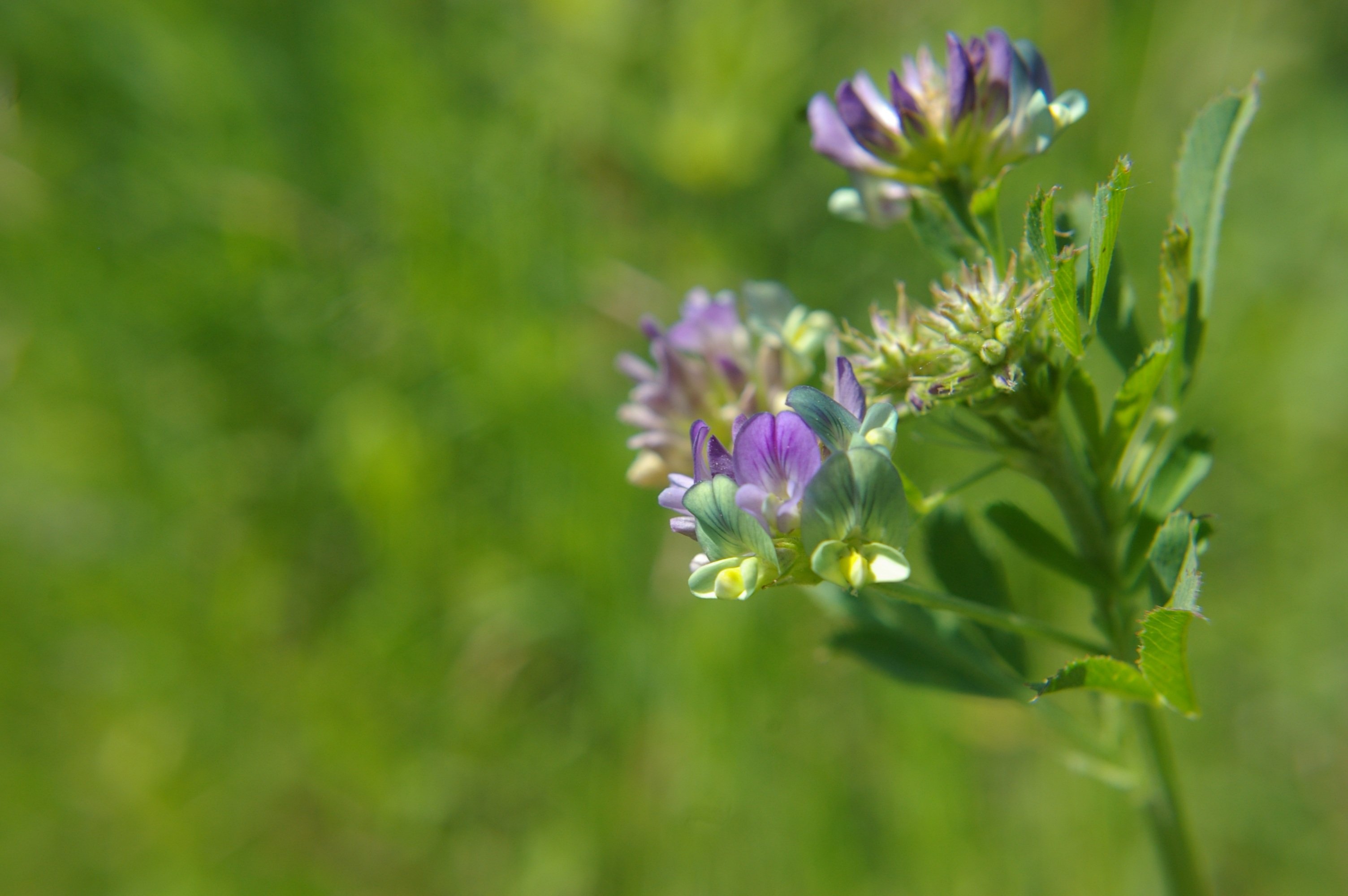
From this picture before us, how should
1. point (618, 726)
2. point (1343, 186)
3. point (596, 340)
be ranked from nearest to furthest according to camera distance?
point (618, 726), point (1343, 186), point (596, 340)

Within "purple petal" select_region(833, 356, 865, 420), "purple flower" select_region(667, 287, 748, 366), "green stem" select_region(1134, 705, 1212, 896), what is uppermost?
"purple flower" select_region(667, 287, 748, 366)

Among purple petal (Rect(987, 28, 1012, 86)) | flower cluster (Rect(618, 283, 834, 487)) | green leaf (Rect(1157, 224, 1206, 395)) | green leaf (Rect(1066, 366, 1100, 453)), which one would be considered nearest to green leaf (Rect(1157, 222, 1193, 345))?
green leaf (Rect(1157, 224, 1206, 395))

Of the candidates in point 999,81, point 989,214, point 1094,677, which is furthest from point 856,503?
point 999,81

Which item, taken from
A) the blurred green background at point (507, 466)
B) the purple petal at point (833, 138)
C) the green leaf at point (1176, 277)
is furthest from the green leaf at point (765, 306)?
the blurred green background at point (507, 466)

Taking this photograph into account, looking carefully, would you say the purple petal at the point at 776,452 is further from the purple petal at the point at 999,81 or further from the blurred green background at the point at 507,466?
the blurred green background at the point at 507,466

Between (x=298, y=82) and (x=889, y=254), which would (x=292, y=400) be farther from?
(x=889, y=254)

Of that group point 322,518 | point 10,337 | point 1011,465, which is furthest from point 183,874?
point 1011,465

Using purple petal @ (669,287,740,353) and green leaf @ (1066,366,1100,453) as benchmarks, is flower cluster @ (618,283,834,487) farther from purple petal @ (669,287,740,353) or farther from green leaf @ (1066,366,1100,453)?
green leaf @ (1066,366,1100,453)
